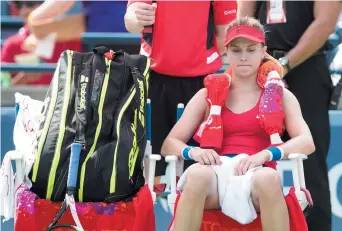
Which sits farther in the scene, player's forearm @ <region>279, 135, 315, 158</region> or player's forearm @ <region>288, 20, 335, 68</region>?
player's forearm @ <region>288, 20, 335, 68</region>

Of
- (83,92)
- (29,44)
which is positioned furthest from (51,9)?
(83,92)

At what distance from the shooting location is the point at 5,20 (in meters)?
7.82

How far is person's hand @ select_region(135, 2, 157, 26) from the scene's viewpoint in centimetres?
476

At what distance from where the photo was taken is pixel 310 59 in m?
5.25

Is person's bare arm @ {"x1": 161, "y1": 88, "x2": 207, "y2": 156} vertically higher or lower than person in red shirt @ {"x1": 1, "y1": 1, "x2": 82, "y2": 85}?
lower

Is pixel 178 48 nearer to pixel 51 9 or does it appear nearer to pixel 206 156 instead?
pixel 206 156

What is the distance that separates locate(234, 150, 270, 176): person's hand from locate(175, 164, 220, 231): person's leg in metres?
0.12

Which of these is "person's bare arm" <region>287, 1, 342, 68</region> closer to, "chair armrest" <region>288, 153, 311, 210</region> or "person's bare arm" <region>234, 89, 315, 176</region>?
"person's bare arm" <region>234, 89, 315, 176</region>

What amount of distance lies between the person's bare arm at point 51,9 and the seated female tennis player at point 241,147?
1.41 metres

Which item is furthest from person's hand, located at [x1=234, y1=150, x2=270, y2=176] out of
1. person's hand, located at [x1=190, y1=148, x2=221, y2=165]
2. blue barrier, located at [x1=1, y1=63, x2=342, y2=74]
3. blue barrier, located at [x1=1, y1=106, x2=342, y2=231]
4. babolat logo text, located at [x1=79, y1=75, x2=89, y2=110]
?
blue barrier, located at [x1=1, y1=63, x2=342, y2=74]

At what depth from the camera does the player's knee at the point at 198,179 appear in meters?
4.21

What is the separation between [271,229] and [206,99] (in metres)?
0.78

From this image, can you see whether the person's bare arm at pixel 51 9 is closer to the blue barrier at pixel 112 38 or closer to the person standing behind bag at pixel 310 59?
the blue barrier at pixel 112 38

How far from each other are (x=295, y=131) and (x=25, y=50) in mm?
3255
